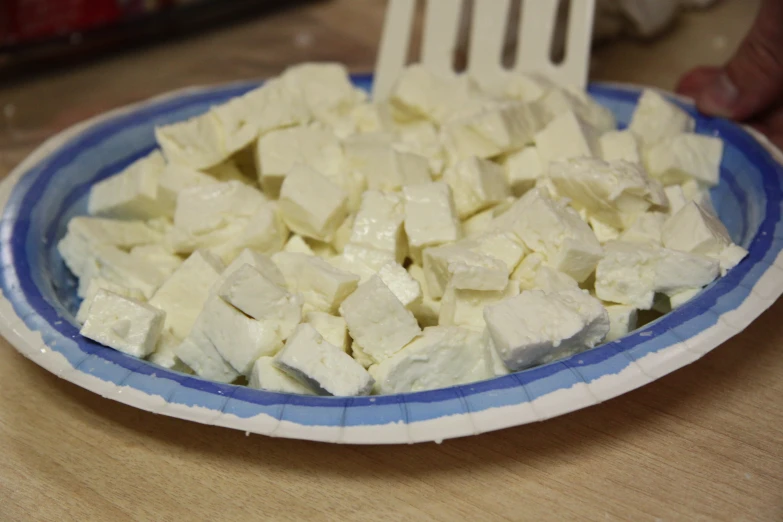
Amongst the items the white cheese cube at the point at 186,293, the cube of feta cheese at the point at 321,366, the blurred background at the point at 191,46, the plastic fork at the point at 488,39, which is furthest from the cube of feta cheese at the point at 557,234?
the blurred background at the point at 191,46

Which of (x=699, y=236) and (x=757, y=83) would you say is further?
(x=757, y=83)

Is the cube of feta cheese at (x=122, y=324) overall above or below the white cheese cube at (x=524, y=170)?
below

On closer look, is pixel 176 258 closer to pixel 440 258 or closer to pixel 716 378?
pixel 440 258

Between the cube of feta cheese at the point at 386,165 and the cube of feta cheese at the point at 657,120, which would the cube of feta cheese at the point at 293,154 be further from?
the cube of feta cheese at the point at 657,120

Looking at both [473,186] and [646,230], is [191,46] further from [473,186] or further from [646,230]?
[646,230]

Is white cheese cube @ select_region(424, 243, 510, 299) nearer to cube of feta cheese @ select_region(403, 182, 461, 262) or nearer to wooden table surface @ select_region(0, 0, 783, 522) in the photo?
cube of feta cheese @ select_region(403, 182, 461, 262)

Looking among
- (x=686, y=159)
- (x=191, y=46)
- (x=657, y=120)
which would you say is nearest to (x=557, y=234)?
(x=686, y=159)
